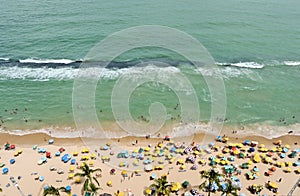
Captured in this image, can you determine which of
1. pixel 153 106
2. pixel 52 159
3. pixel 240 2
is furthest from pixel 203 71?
pixel 240 2

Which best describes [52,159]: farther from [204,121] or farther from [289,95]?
[289,95]

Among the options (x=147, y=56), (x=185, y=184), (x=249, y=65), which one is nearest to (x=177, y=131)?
(x=185, y=184)

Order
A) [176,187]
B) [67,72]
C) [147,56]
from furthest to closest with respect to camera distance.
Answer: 1. [147,56]
2. [67,72]
3. [176,187]

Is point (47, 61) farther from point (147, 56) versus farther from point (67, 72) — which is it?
point (147, 56)

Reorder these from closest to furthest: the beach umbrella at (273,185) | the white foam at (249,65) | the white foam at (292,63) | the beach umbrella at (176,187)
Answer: the beach umbrella at (176,187), the beach umbrella at (273,185), the white foam at (249,65), the white foam at (292,63)

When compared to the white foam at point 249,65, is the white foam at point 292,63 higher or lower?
higher

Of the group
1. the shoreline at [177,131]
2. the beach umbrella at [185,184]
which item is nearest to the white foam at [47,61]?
the shoreline at [177,131]

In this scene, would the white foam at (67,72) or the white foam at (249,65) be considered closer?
the white foam at (67,72)

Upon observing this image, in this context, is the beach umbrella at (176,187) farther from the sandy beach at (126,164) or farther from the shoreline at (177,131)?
the shoreline at (177,131)
